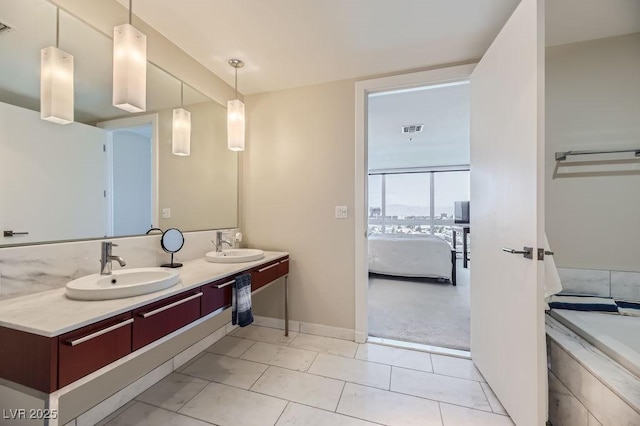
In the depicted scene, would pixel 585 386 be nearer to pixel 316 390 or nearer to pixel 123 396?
pixel 316 390

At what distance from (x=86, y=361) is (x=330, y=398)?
4.12 ft

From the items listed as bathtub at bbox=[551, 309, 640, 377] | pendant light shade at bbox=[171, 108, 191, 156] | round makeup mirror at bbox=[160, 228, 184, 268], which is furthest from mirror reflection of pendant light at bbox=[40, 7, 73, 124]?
bathtub at bbox=[551, 309, 640, 377]

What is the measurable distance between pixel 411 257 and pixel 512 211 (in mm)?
2904

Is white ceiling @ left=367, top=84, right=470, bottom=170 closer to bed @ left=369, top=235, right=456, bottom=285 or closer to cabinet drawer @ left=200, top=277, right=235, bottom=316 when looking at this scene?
bed @ left=369, top=235, right=456, bottom=285

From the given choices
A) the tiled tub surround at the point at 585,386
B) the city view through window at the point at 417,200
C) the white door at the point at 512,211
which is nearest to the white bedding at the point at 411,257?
the city view through window at the point at 417,200

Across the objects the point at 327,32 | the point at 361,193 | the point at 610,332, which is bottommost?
the point at 610,332

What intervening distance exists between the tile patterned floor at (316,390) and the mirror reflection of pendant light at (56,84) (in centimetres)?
159

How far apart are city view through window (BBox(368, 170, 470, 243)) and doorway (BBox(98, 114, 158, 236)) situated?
205 inches

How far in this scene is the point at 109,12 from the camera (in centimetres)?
145

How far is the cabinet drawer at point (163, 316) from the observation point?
1.05 meters

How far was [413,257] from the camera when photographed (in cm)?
414

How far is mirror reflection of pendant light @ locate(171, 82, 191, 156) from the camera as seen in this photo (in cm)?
193

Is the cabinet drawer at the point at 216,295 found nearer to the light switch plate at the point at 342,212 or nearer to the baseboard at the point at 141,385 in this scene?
the baseboard at the point at 141,385

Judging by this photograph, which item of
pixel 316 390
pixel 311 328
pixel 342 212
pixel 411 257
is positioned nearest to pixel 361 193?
pixel 342 212
